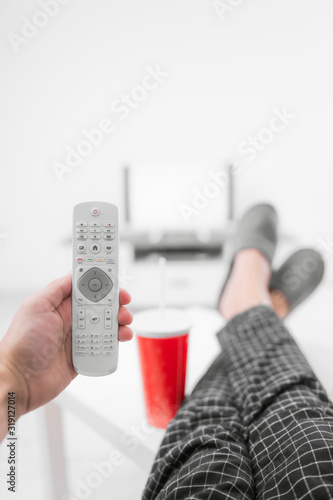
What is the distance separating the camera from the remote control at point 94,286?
425mm

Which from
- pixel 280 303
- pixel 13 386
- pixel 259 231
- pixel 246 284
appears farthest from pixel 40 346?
pixel 259 231

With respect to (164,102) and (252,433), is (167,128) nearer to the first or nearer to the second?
(164,102)

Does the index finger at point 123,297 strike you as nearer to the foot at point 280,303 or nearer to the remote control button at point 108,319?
the remote control button at point 108,319

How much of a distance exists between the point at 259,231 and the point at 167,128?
111cm

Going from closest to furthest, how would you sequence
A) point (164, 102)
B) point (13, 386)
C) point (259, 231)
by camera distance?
point (13, 386) → point (259, 231) → point (164, 102)

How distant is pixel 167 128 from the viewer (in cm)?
202

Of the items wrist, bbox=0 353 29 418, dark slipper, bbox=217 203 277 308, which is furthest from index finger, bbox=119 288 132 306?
dark slipper, bbox=217 203 277 308

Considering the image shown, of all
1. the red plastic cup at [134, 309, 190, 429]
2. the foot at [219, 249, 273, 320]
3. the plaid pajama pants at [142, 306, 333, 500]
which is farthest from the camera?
the foot at [219, 249, 273, 320]

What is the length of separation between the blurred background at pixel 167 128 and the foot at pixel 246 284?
0.69 m

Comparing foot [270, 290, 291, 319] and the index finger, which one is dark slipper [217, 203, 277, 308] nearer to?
foot [270, 290, 291, 319]

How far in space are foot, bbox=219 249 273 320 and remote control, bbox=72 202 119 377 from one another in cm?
37

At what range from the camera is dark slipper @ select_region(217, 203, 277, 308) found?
1.04 meters

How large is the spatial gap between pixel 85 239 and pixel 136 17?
6.05ft

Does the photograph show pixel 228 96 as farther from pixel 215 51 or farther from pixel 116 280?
pixel 116 280
